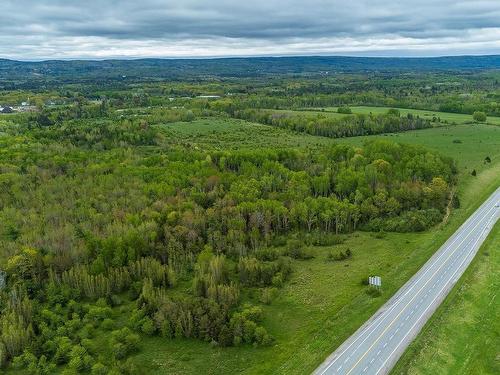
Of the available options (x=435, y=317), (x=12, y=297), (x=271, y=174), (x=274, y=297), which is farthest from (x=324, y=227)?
(x=12, y=297)

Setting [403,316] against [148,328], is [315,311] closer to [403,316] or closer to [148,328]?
[403,316]

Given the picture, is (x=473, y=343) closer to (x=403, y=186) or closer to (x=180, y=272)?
(x=180, y=272)

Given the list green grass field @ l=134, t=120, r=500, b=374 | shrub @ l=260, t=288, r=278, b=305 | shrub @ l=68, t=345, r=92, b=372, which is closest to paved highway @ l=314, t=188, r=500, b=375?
green grass field @ l=134, t=120, r=500, b=374

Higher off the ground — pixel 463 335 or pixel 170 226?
pixel 170 226

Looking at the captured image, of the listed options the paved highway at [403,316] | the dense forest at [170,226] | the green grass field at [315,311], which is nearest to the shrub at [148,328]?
the dense forest at [170,226]

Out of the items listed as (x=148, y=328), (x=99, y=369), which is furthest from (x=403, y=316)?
(x=99, y=369)

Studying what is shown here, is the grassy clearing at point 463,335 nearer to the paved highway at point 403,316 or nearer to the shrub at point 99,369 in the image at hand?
the paved highway at point 403,316
